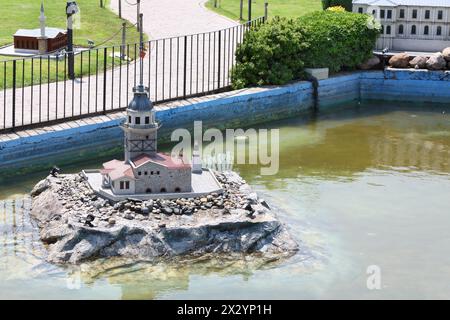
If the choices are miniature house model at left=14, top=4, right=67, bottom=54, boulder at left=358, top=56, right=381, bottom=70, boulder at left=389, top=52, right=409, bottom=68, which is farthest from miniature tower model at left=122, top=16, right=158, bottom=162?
boulder at left=389, top=52, right=409, bottom=68

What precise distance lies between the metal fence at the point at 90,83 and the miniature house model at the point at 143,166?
205 inches

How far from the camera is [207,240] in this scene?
23.0 meters

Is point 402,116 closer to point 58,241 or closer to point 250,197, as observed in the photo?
point 250,197

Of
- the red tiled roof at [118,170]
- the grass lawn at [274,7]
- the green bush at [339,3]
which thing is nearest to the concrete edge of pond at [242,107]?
the green bush at [339,3]

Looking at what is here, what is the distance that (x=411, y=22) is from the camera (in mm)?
41562

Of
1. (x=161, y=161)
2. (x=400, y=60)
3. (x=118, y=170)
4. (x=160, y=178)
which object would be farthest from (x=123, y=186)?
(x=400, y=60)

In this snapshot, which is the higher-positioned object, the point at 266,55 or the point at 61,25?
the point at 61,25

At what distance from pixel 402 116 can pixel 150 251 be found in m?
16.1

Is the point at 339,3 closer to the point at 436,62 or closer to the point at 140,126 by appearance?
the point at 436,62

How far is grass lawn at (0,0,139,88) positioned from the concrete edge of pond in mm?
3549

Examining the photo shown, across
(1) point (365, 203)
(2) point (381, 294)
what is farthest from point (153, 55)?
(2) point (381, 294)

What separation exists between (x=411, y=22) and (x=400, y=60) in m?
2.43

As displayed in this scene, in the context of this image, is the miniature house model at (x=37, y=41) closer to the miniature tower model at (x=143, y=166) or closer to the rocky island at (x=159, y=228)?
the miniature tower model at (x=143, y=166)

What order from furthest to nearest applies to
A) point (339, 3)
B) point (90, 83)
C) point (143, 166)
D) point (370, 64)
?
point (339, 3)
point (370, 64)
point (90, 83)
point (143, 166)
